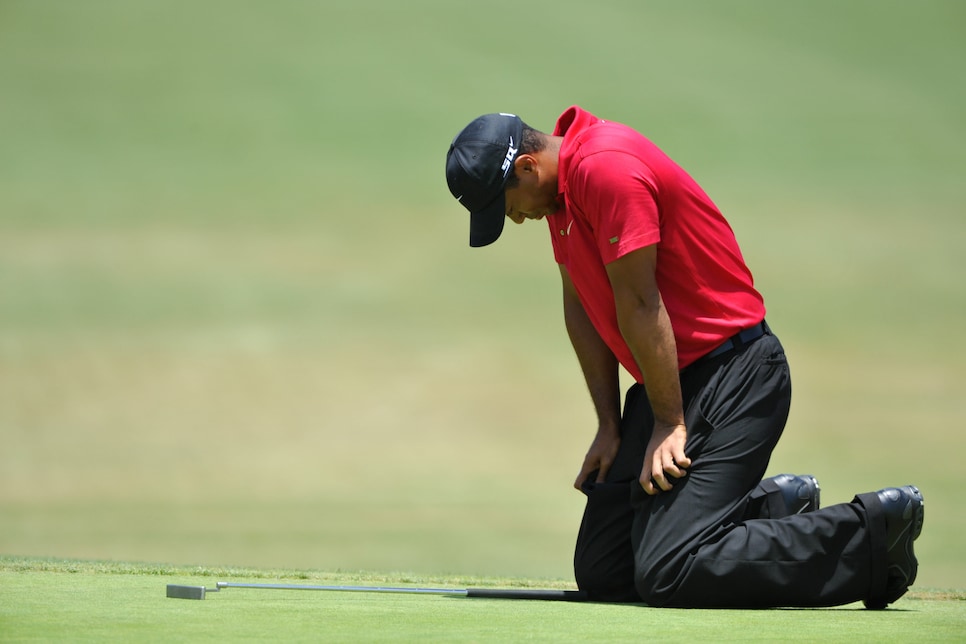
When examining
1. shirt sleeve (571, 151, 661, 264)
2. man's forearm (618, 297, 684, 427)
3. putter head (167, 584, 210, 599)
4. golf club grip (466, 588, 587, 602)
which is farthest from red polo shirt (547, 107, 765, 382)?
putter head (167, 584, 210, 599)

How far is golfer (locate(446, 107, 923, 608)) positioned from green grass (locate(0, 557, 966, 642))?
9 cm

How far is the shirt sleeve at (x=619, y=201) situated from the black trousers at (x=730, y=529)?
1.13ft

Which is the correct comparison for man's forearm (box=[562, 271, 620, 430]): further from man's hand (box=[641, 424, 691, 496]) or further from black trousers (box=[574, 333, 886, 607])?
man's hand (box=[641, 424, 691, 496])

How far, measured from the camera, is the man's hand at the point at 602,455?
101 inches

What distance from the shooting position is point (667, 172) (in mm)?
2227

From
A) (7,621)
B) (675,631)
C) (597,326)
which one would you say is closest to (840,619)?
(675,631)

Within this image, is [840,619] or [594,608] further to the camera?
[594,608]

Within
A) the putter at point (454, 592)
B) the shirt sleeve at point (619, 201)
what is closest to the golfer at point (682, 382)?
the shirt sleeve at point (619, 201)

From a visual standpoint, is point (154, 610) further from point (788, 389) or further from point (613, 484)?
point (788, 389)

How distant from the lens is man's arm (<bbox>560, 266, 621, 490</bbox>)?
8.45 ft

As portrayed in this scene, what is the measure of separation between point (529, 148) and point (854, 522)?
3.04 feet

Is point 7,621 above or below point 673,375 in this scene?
below

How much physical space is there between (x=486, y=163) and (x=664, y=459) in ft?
2.16

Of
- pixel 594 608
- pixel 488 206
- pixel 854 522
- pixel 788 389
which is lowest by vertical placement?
pixel 594 608
